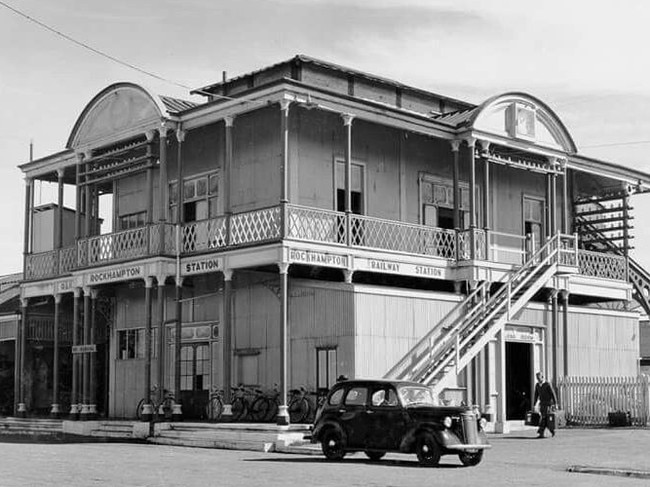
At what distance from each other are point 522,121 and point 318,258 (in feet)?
27.9

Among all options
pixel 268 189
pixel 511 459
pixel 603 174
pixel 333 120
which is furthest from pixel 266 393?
pixel 603 174

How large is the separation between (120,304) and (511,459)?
16705mm

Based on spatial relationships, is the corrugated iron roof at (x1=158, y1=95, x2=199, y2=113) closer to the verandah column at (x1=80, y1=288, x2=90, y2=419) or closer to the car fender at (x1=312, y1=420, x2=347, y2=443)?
the verandah column at (x1=80, y1=288, x2=90, y2=419)

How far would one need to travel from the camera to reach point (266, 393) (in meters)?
28.1

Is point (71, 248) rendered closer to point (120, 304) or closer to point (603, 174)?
point (120, 304)

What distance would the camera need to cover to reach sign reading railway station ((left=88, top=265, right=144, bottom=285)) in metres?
28.9

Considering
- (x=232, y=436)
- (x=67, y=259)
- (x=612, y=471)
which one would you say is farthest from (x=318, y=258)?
(x=612, y=471)

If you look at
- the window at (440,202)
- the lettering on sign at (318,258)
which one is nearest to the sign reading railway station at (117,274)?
the lettering on sign at (318,258)

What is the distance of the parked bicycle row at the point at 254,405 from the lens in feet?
88.2

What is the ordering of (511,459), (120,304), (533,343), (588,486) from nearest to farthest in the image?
(588,486) → (511,459) → (533,343) → (120,304)

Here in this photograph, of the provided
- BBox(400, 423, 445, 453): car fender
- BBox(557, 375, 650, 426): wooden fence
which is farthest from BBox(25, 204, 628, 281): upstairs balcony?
BBox(400, 423, 445, 453): car fender

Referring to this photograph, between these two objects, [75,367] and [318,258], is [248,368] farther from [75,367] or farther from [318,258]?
[75,367]

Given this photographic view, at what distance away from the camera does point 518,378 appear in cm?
3180

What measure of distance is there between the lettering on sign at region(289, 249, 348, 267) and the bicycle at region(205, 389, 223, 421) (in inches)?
195
